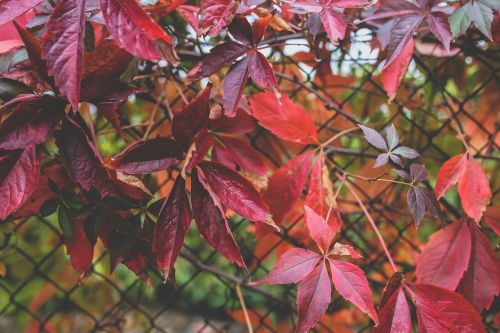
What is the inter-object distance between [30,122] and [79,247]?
28 centimetres

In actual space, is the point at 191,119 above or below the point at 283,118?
above

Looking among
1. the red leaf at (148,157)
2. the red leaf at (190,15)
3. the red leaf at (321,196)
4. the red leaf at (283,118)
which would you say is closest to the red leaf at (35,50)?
the red leaf at (148,157)

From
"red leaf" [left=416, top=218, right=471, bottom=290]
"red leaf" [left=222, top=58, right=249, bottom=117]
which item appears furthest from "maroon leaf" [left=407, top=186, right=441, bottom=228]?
"red leaf" [left=222, top=58, right=249, bottom=117]

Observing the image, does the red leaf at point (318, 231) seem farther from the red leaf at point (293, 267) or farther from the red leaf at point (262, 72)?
the red leaf at point (262, 72)

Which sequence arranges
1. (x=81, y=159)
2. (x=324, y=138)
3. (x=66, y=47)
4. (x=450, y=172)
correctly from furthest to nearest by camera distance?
(x=324, y=138) < (x=450, y=172) < (x=81, y=159) < (x=66, y=47)

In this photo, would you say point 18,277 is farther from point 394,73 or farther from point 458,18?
point 458,18

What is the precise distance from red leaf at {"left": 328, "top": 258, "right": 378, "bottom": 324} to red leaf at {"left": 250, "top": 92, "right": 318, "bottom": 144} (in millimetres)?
272

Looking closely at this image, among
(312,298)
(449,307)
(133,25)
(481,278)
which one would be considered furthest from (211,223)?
(481,278)

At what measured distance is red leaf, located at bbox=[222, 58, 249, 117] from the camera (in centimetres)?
68

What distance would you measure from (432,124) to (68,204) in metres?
0.92

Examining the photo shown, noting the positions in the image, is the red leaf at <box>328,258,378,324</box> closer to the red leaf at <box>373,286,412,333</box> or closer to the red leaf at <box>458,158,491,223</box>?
the red leaf at <box>373,286,412,333</box>

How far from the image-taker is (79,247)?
Result: 2.70ft

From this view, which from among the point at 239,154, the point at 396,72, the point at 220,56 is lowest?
the point at 239,154

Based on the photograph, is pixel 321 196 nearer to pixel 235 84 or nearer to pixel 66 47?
pixel 235 84
